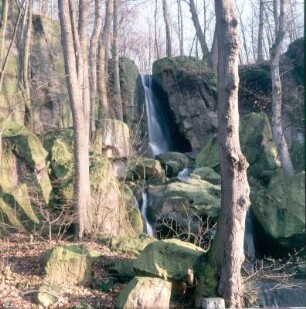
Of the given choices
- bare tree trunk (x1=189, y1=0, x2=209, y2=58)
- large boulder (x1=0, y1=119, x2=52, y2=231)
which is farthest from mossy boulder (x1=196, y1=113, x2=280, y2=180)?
bare tree trunk (x1=189, y1=0, x2=209, y2=58)

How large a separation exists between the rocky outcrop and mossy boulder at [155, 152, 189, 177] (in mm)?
2533

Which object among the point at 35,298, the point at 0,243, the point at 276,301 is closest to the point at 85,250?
the point at 35,298

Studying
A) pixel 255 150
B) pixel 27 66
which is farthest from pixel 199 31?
pixel 27 66

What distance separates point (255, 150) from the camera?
51.9 ft

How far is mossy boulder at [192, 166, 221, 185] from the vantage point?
571 inches

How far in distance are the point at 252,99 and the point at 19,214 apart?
40.6 ft

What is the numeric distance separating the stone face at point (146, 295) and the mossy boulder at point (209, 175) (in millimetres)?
7654

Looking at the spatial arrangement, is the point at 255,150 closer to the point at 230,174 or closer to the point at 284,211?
the point at 284,211

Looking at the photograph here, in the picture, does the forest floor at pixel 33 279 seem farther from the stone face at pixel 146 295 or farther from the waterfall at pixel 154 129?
the waterfall at pixel 154 129

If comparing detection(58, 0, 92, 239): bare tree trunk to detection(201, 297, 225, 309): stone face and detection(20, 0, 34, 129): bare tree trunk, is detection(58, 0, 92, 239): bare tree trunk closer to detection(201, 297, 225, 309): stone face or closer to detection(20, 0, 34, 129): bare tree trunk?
detection(201, 297, 225, 309): stone face

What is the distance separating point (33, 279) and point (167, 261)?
7.17 ft

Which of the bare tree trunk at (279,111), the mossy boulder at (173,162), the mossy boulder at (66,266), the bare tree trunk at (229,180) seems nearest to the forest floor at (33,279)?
A: the mossy boulder at (66,266)

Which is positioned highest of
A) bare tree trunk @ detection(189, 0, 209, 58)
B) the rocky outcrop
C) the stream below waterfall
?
bare tree trunk @ detection(189, 0, 209, 58)

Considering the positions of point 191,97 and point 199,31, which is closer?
point 191,97
